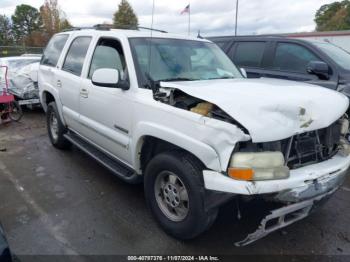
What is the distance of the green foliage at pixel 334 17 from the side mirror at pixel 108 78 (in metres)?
54.8

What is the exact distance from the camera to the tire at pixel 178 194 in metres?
2.73

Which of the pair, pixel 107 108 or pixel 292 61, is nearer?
pixel 107 108

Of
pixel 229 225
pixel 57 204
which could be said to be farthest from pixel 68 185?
pixel 229 225

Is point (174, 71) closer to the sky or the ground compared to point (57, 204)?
closer to the sky

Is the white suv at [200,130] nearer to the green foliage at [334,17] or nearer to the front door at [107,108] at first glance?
the front door at [107,108]

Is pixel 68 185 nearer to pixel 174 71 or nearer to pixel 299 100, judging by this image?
pixel 174 71

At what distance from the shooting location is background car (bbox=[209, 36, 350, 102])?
5316mm

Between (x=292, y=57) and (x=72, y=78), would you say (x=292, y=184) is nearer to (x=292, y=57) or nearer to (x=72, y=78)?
(x=72, y=78)

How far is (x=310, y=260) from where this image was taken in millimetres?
2938

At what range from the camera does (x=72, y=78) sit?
462 centimetres

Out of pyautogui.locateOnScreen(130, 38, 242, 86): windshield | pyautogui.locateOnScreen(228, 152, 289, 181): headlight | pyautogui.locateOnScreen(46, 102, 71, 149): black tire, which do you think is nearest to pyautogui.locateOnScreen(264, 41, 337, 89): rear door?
pyautogui.locateOnScreen(130, 38, 242, 86): windshield

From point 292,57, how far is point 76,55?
3.74 meters

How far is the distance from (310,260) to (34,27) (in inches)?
3066

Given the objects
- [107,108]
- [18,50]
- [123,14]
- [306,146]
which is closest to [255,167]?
[306,146]
